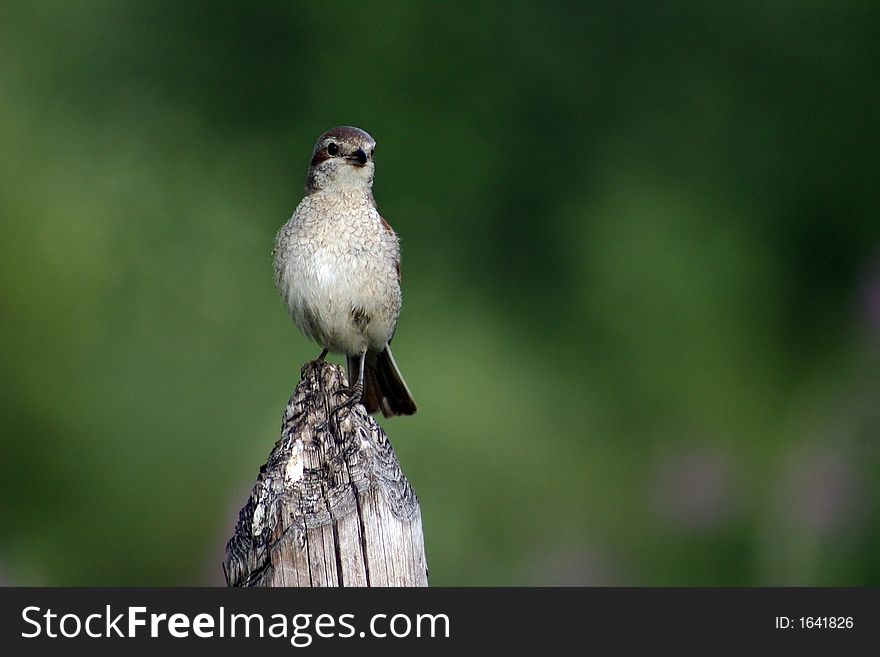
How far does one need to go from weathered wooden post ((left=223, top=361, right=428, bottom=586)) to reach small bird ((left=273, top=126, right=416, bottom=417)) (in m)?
1.73

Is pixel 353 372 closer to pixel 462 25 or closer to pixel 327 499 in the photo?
pixel 327 499

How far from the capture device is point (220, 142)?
9.95 meters

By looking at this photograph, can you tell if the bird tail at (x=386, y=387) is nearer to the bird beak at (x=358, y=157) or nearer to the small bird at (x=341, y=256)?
the small bird at (x=341, y=256)

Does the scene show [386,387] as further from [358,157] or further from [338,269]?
[358,157]

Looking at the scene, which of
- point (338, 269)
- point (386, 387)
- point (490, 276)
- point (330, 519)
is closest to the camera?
point (330, 519)

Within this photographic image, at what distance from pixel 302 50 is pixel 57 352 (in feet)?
12.4

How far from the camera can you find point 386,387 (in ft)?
17.7

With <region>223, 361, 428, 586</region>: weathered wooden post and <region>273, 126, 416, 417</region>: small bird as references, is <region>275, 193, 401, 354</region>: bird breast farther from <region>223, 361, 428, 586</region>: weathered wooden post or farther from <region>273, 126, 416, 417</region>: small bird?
<region>223, 361, 428, 586</region>: weathered wooden post

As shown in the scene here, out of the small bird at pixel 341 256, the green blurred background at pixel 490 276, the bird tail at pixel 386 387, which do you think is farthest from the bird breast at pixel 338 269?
the green blurred background at pixel 490 276

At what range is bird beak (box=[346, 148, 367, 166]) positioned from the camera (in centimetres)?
503

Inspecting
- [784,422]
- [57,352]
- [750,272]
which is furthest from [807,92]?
[57,352]

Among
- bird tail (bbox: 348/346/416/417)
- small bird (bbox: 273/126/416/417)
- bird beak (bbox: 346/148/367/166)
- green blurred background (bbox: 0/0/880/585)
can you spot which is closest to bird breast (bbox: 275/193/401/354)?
small bird (bbox: 273/126/416/417)

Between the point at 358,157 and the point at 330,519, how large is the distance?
2257mm

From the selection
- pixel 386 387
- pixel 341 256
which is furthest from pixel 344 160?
pixel 386 387
